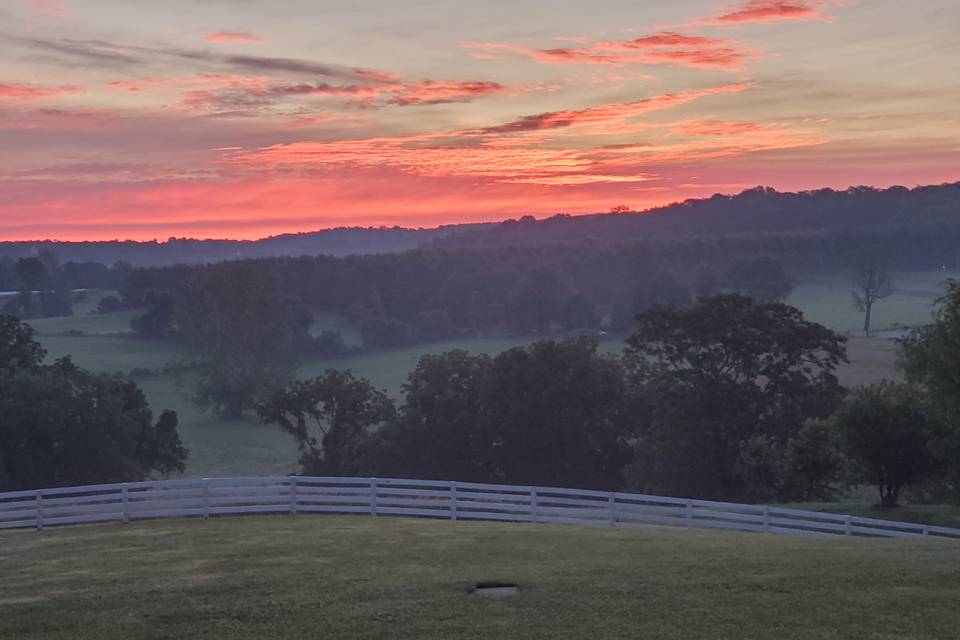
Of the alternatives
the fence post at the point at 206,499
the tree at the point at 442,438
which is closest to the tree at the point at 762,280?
the tree at the point at 442,438

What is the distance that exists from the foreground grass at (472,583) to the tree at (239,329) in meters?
81.8

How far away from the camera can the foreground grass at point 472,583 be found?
13422mm

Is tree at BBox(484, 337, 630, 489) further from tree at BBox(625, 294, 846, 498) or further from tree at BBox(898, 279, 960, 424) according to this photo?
tree at BBox(898, 279, 960, 424)

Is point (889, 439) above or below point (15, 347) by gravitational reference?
below

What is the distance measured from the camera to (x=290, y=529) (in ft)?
76.7

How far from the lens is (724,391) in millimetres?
52469

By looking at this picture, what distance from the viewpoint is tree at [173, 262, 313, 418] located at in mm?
102938

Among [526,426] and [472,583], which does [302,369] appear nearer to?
[526,426]

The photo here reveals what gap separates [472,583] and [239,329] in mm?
92411

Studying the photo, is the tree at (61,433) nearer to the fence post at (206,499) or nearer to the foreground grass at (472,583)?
the fence post at (206,499)

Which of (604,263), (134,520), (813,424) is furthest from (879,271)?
(134,520)

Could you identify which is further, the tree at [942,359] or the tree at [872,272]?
the tree at [872,272]

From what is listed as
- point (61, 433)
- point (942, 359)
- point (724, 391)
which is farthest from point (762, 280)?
point (942, 359)

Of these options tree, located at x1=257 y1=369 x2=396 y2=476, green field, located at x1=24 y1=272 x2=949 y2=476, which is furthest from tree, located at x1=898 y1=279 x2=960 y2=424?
tree, located at x1=257 y1=369 x2=396 y2=476
